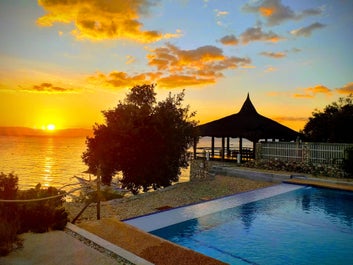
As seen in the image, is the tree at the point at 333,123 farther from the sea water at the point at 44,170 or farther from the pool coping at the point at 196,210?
the pool coping at the point at 196,210

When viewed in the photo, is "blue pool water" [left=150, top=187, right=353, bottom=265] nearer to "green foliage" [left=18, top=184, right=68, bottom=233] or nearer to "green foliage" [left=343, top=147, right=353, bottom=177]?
"green foliage" [left=18, top=184, right=68, bottom=233]

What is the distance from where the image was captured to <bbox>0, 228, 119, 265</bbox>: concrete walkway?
528 centimetres

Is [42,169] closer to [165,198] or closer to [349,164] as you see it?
[165,198]

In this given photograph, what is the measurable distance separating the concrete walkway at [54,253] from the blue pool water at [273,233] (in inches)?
111

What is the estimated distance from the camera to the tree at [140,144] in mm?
16797

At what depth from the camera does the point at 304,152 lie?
2139cm

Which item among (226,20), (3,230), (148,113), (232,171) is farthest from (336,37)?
(3,230)

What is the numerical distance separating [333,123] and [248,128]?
966cm

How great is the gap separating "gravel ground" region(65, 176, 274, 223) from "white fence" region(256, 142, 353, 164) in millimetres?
5842

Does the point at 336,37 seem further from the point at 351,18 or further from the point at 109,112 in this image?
the point at 109,112

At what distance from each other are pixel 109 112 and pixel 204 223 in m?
10.5

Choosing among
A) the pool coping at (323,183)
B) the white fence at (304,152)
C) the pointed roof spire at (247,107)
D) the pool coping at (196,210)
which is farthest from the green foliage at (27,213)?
the pointed roof spire at (247,107)

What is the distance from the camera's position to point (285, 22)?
17.0 metres

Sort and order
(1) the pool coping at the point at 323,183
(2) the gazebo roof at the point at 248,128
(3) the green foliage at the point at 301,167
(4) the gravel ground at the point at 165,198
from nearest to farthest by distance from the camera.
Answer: (4) the gravel ground at the point at 165,198 < (1) the pool coping at the point at 323,183 < (3) the green foliage at the point at 301,167 < (2) the gazebo roof at the point at 248,128
